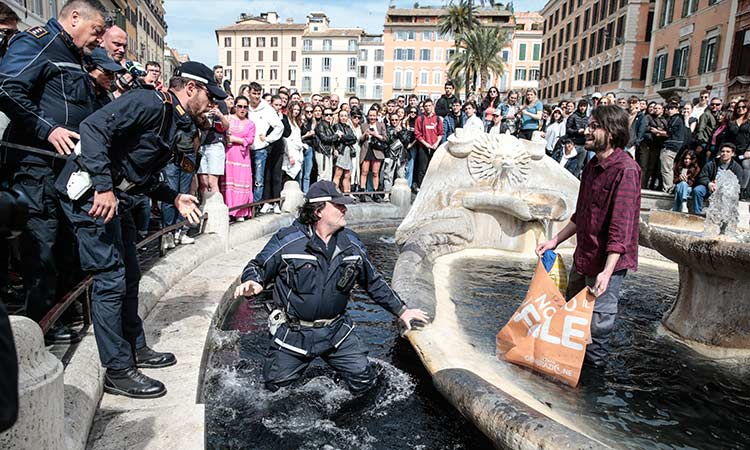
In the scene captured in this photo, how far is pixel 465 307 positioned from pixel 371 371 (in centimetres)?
133

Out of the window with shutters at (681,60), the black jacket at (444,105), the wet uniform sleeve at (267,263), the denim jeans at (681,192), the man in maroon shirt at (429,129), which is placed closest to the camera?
the wet uniform sleeve at (267,263)

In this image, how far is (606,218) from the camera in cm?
350

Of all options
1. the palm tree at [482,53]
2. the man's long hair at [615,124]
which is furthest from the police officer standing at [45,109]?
the palm tree at [482,53]

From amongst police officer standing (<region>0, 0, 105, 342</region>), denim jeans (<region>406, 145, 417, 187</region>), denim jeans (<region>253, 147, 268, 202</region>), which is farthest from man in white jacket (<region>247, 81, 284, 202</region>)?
police officer standing (<region>0, 0, 105, 342</region>)

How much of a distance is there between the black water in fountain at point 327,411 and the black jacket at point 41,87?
185 centimetres

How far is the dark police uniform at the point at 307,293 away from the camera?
3.32 meters

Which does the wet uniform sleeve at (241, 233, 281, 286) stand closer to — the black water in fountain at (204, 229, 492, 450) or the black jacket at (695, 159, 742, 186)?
the black water in fountain at (204, 229, 492, 450)

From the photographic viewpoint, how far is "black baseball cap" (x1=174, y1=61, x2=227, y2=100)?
3.23 meters

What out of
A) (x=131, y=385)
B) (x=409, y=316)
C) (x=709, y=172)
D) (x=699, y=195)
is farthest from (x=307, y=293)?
(x=709, y=172)

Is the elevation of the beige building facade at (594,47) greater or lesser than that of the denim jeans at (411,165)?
greater

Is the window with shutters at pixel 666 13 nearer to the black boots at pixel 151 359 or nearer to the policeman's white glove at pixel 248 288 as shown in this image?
the policeman's white glove at pixel 248 288

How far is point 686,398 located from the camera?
129 inches

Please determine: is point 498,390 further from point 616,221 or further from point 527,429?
point 616,221

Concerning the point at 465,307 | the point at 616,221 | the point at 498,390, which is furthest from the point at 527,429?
the point at 465,307
